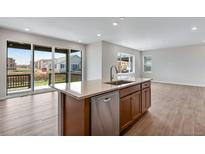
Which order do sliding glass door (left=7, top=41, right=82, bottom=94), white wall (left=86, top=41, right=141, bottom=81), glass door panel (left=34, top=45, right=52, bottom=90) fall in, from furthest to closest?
white wall (left=86, top=41, right=141, bottom=81)
glass door panel (left=34, top=45, right=52, bottom=90)
sliding glass door (left=7, top=41, right=82, bottom=94)

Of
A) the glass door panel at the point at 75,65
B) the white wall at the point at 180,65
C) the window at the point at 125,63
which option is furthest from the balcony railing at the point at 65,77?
the white wall at the point at 180,65

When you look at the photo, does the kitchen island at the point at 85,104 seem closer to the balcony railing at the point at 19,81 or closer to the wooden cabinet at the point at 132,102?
the wooden cabinet at the point at 132,102

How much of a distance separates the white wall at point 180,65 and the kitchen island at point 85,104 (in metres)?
6.78

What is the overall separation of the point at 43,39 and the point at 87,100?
5.02 meters

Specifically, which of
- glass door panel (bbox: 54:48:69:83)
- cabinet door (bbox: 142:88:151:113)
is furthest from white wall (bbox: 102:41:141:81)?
cabinet door (bbox: 142:88:151:113)

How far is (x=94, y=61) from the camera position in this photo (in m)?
6.80

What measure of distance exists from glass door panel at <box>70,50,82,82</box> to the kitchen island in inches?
190

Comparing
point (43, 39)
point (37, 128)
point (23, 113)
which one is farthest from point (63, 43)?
point (37, 128)

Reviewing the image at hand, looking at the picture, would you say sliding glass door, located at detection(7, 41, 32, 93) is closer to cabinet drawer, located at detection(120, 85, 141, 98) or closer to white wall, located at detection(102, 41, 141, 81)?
white wall, located at detection(102, 41, 141, 81)

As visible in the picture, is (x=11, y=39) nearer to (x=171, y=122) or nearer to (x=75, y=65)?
(x=75, y=65)

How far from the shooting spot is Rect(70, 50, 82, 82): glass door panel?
6.81 m

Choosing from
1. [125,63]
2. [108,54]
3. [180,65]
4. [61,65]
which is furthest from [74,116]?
[180,65]

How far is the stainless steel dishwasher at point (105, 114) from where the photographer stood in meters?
1.56

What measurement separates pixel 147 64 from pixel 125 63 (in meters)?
2.24
